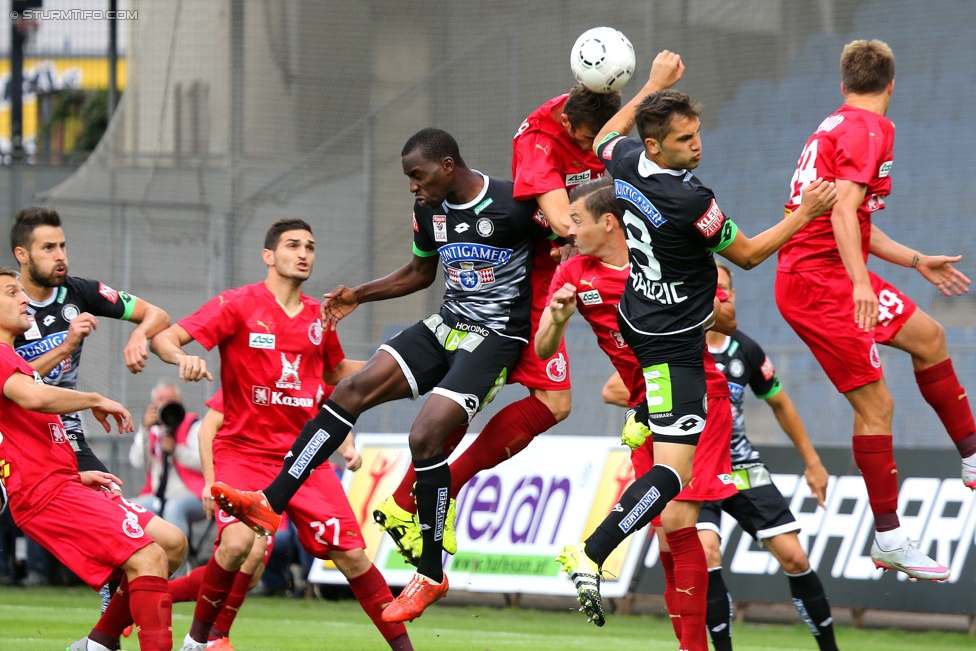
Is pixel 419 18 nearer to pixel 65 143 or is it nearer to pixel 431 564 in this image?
pixel 65 143

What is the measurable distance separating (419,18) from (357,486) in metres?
6.31

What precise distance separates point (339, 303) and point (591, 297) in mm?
1501

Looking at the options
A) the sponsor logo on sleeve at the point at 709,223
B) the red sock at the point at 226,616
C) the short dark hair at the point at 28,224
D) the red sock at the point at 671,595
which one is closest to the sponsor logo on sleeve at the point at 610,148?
the sponsor logo on sleeve at the point at 709,223

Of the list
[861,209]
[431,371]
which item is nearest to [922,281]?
[861,209]

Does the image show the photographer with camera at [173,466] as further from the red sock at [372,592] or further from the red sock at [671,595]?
the red sock at [671,595]

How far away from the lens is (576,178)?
22.8 ft

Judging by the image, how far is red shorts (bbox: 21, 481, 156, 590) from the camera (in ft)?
21.2

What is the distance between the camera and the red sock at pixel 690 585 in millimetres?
6633

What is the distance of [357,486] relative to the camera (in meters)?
13.2

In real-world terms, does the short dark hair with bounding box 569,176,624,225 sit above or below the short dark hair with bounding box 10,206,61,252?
above

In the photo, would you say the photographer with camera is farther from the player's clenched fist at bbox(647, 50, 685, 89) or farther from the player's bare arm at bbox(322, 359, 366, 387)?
the player's clenched fist at bbox(647, 50, 685, 89)

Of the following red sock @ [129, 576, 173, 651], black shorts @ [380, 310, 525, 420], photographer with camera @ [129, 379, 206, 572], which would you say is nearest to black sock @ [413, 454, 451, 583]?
black shorts @ [380, 310, 525, 420]

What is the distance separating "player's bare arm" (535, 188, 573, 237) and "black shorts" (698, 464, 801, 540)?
2.52 m

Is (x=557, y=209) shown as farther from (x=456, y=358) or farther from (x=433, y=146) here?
(x=456, y=358)
